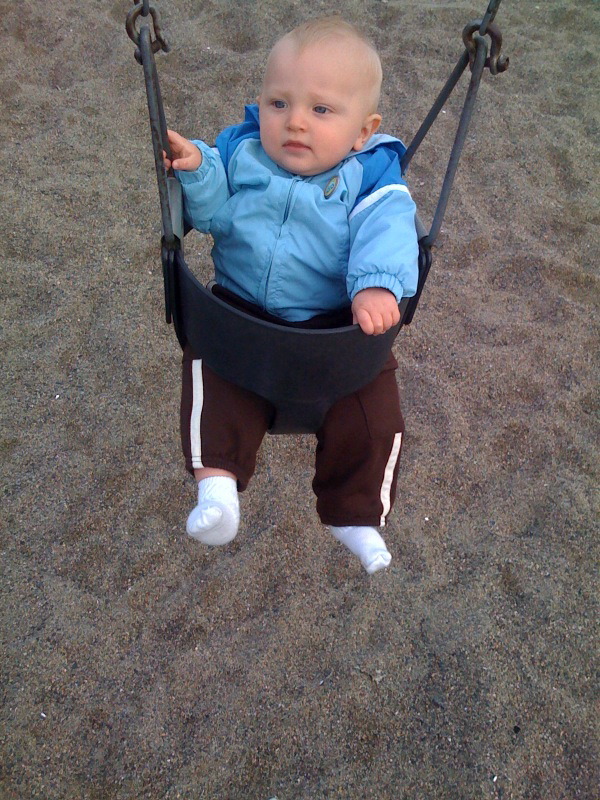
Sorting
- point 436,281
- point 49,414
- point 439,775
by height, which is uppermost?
point 436,281

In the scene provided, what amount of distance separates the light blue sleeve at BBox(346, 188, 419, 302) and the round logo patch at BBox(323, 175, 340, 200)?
5cm

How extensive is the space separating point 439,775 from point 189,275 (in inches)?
40.2

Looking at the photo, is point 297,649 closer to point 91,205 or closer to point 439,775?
point 439,775

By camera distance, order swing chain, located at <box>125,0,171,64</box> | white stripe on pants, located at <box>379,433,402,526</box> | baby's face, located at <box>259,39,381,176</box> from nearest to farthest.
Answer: swing chain, located at <box>125,0,171,64</box>, baby's face, located at <box>259,39,381,176</box>, white stripe on pants, located at <box>379,433,402,526</box>

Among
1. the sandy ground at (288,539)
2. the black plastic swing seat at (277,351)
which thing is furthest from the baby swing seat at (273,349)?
the sandy ground at (288,539)

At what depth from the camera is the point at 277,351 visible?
0.98 m

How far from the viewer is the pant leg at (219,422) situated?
117cm

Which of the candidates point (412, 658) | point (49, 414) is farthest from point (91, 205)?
point (412, 658)

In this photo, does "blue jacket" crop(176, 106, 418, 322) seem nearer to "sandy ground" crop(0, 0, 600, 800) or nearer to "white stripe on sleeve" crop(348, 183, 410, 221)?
"white stripe on sleeve" crop(348, 183, 410, 221)

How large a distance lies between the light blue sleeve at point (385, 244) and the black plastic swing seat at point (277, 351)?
6 centimetres

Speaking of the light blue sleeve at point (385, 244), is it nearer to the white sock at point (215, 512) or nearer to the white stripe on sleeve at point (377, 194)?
the white stripe on sleeve at point (377, 194)

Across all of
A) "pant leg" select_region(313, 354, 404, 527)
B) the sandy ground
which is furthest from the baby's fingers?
the sandy ground

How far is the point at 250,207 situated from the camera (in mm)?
1181

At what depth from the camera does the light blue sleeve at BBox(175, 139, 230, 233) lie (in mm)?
1164
